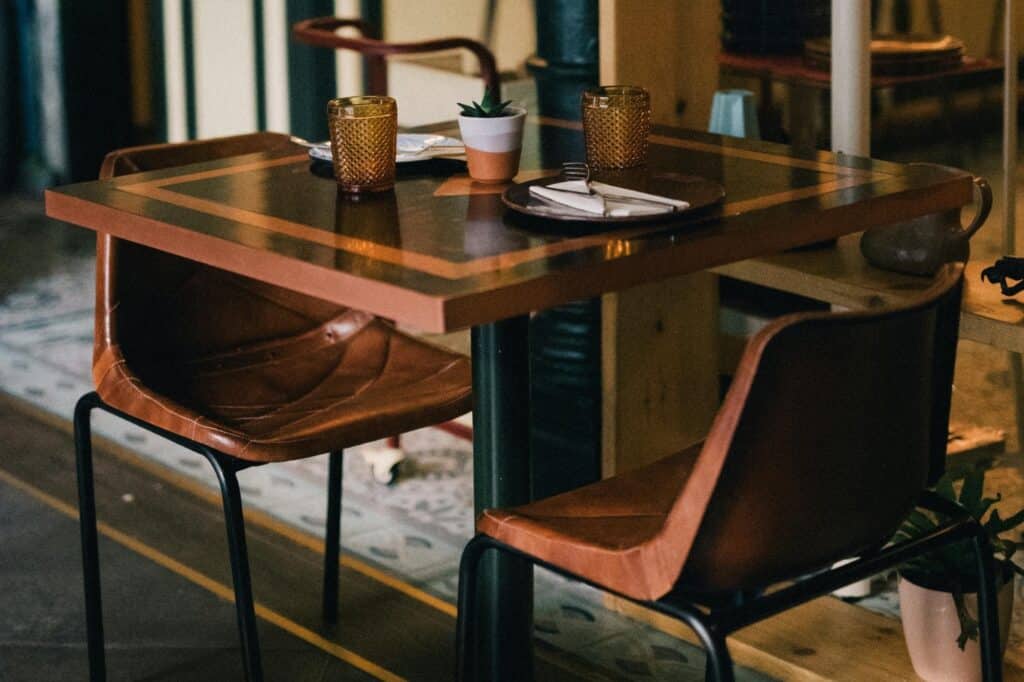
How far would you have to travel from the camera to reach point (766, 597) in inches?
62.4

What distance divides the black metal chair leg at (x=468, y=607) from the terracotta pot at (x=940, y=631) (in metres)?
0.82

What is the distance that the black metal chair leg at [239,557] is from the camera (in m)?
2.04

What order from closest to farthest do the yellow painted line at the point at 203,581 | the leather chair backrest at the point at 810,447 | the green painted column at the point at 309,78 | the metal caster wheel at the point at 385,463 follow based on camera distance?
the leather chair backrest at the point at 810,447
the yellow painted line at the point at 203,581
the metal caster wheel at the point at 385,463
the green painted column at the point at 309,78

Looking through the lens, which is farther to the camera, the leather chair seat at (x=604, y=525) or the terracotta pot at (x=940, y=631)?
the terracotta pot at (x=940, y=631)

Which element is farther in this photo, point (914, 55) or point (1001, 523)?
point (914, 55)

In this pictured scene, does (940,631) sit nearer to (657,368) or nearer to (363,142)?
(657,368)

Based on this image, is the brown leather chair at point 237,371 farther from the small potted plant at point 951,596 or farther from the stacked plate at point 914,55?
the stacked plate at point 914,55

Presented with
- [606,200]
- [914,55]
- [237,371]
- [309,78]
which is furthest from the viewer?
[309,78]

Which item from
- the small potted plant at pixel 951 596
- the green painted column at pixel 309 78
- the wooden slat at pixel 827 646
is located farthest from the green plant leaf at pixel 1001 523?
the green painted column at pixel 309 78

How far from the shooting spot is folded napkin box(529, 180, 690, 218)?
70.8 inches

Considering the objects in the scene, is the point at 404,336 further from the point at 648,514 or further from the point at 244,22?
the point at 244,22

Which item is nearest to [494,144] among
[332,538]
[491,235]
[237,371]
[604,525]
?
[491,235]

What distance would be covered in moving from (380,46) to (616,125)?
4.05 ft

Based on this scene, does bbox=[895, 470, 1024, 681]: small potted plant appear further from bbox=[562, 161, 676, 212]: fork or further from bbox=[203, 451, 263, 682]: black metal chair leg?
bbox=[203, 451, 263, 682]: black metal chair leg
